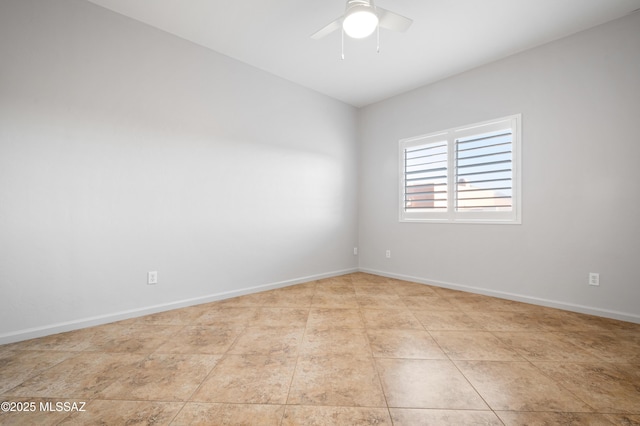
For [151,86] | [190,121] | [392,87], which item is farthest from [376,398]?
[392,87]

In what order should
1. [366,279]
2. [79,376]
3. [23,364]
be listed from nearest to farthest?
[79,376] < [23,364] < [366,279]

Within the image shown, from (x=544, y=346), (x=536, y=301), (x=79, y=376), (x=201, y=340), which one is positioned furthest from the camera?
(x=536, y=301)

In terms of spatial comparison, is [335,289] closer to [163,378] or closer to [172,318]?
[172,318]

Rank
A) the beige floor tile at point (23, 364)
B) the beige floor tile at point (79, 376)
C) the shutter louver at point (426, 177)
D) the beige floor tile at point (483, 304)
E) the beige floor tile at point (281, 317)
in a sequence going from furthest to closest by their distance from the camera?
the shutter louver at point (426, 177) → the beige floor tile at point (483, 304) → the beige floor tile at point (281, 317) → the beige floor tile at point (23, 364) → the beige floor tile at point (79, 376)

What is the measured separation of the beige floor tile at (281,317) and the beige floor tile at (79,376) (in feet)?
3.25

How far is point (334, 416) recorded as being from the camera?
1.40 meters

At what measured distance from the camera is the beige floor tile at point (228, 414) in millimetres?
1354

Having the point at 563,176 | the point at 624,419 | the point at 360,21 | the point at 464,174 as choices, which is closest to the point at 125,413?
the point at 624,419

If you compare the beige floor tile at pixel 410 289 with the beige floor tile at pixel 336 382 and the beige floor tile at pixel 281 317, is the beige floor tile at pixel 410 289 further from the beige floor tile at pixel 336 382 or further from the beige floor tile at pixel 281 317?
the beige floor tile at pixel 336 382

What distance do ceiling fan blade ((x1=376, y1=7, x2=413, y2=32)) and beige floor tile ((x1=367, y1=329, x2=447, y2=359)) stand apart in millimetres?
2447

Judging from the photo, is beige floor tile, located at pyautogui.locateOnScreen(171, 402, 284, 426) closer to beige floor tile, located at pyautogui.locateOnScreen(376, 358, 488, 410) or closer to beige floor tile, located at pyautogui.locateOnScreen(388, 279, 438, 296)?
beige floor tile, located at pyautogui.locateOnScreen(376, 358, 488, 410)

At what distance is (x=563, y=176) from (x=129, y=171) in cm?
435

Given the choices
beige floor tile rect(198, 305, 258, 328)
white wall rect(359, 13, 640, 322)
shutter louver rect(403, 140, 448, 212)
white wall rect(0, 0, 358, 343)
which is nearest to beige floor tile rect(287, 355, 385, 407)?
beige floor tile rect(198, 305, 258, 328)

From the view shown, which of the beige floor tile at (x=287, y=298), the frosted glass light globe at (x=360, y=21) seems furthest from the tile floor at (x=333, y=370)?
the frosted glass light globe at (x=360, y=21)
